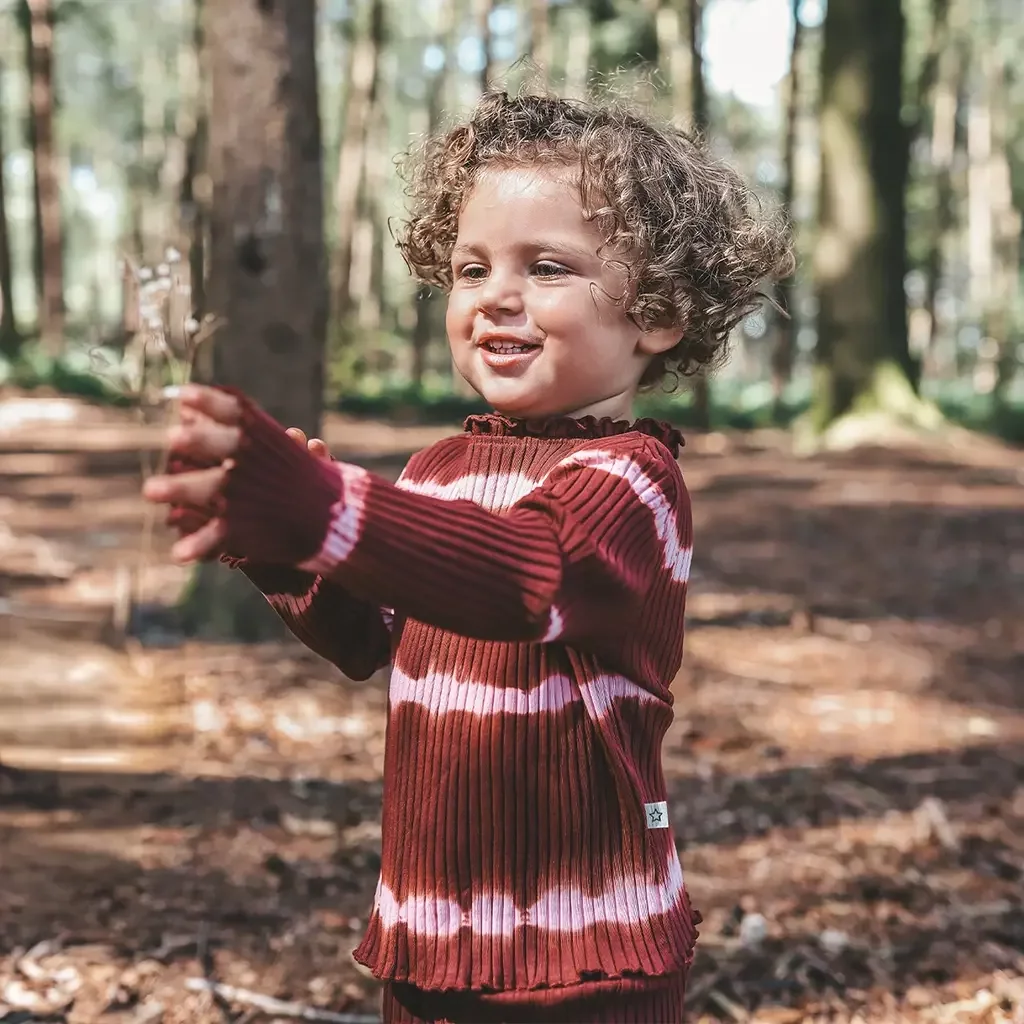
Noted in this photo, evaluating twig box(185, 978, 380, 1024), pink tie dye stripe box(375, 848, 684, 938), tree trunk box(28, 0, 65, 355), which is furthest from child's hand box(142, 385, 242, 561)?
tree trunk box(28, 0, 65, 355)

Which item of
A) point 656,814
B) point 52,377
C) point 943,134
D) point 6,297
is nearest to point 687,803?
point 656,814

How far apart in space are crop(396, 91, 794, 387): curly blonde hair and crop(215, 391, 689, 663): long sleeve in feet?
1.09

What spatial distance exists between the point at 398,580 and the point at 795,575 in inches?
304

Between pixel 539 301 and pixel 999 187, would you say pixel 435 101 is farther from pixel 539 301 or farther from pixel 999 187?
pixel 539 301

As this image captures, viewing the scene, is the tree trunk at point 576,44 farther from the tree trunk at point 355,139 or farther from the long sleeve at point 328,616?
the long sleeve at point 328,616


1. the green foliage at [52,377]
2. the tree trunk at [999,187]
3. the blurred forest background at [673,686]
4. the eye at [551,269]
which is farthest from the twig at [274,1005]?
the tree trunk at [999,187]

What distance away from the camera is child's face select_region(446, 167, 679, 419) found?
1.71 metres

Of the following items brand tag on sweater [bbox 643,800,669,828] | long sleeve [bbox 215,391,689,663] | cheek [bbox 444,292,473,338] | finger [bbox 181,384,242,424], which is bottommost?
brand tag on sweater [bbox 643,800,669,828]

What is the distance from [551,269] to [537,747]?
63 cm

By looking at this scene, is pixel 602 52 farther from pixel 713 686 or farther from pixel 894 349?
pixel 713 686

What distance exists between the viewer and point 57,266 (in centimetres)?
2189

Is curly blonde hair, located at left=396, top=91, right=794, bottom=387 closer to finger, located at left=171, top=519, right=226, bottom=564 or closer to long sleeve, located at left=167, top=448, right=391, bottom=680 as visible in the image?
long sleeve, located at left=167, top=448, right=391, bottom=680

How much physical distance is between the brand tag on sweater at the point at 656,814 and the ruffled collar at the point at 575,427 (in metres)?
0.48

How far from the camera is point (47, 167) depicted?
2170 centimetres
